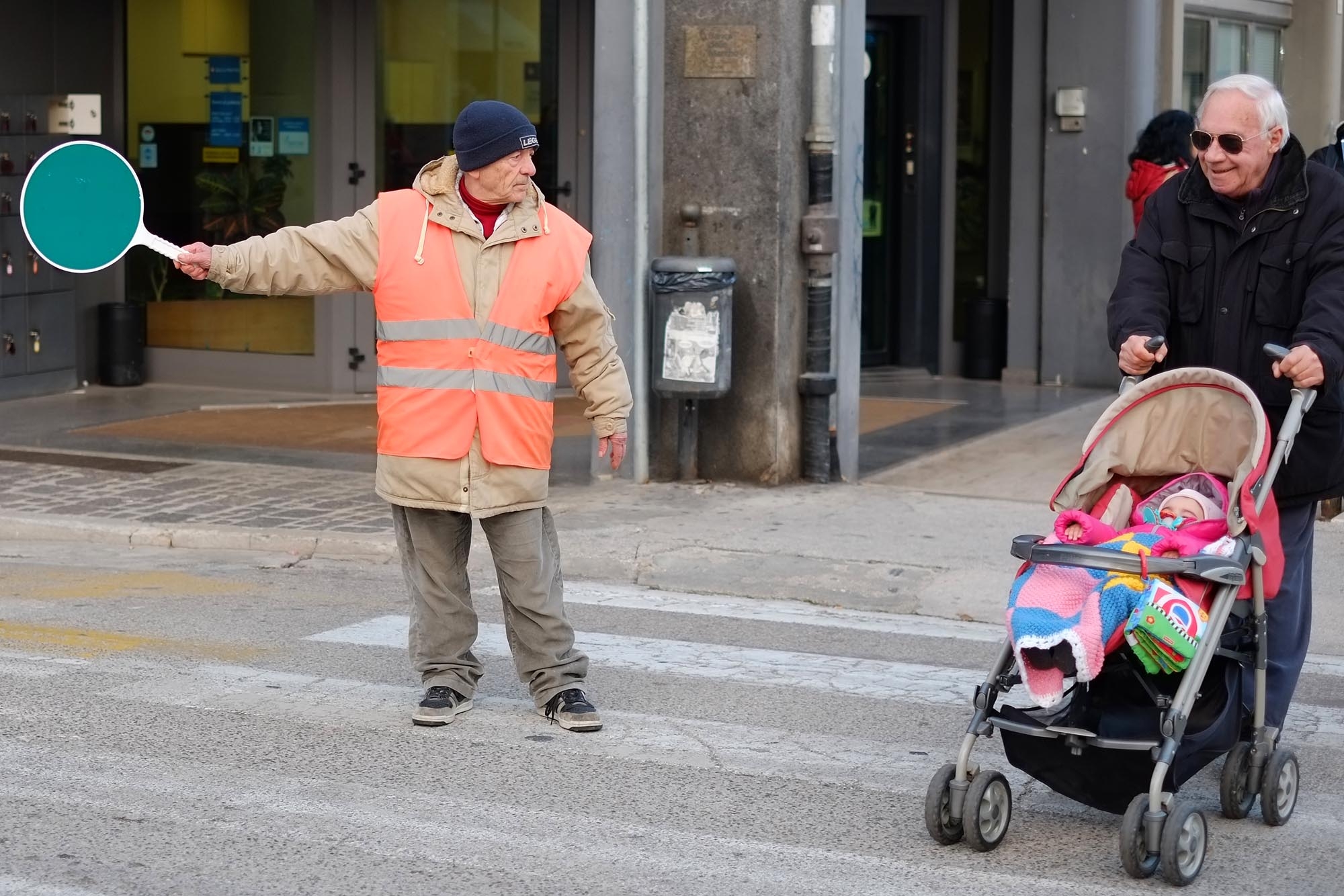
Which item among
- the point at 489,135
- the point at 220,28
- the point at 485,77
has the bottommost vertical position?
the point at 489,135

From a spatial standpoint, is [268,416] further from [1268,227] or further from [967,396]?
[1268,227]

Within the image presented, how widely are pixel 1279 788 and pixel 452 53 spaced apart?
10.4 metres

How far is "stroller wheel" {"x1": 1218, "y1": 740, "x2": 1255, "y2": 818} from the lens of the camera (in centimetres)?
529

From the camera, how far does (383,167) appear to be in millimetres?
14531

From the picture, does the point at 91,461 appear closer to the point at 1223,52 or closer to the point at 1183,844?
the point at 1183,844

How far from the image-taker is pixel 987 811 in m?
5.03

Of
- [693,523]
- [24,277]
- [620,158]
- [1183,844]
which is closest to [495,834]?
[1183,844]

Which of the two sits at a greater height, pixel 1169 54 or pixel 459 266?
pixel 1169 54

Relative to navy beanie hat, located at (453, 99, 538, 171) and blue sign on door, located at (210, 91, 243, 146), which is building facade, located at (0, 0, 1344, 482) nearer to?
blue sign on door, located at (210, 91, 243, 146)

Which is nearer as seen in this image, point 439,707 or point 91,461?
point 439,707

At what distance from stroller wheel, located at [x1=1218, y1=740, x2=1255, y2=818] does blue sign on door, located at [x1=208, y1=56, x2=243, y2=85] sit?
1111 cm

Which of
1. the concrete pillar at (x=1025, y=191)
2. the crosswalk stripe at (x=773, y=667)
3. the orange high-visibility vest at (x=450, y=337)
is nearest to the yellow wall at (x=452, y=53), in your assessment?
the concrete pillar at (x=1025, y=191)

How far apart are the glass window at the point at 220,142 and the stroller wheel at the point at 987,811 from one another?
34.2 ft

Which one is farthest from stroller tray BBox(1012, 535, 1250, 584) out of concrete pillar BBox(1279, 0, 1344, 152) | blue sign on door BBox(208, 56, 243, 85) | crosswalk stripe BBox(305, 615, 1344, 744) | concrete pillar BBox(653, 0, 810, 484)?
concrete pillar BBox(1279, 0, 1344, 152)
